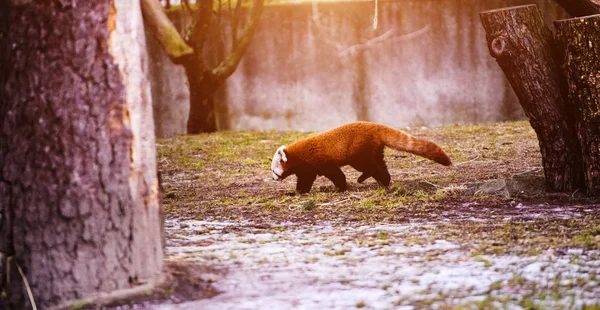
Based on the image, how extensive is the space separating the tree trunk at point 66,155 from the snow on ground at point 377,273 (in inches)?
17.5

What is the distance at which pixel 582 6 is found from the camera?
6.67 meters

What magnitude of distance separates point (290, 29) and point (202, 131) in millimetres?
2326

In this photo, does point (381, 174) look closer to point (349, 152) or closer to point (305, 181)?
point (349, 152)

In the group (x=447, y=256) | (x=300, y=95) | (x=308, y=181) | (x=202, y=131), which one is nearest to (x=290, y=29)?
(x=300, y=95)

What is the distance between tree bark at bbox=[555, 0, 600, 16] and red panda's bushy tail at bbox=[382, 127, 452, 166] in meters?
1.65

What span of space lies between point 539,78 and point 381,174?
170 cm

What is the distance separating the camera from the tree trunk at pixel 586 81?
5941 mm

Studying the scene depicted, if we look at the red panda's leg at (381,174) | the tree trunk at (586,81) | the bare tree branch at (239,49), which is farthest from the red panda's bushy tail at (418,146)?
the bare tree branch at (239,49)

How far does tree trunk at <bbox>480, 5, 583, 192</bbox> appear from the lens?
6195mm

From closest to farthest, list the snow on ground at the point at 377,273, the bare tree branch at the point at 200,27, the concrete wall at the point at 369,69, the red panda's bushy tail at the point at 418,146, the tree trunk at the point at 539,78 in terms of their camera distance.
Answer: the snow on ground at the point at 377,273 → the tree trunk at the point at 539,78 → the red panda's bushy tail at the point at 418,146 → the bare tree branch at the point at 200,27 → the concrete wall at the point at 369,69

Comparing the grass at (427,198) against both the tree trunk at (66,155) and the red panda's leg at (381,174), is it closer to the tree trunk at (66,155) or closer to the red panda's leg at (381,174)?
the red panda's leg at (381,174)

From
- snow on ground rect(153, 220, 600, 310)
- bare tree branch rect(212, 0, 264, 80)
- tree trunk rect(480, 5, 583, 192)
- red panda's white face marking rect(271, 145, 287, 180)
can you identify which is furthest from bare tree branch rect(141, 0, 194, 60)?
snow on ground rect(153, 220, 600, 310)

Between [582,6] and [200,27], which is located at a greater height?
[200,27]

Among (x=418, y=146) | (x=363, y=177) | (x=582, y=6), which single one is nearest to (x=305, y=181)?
(x=363, y=177)
